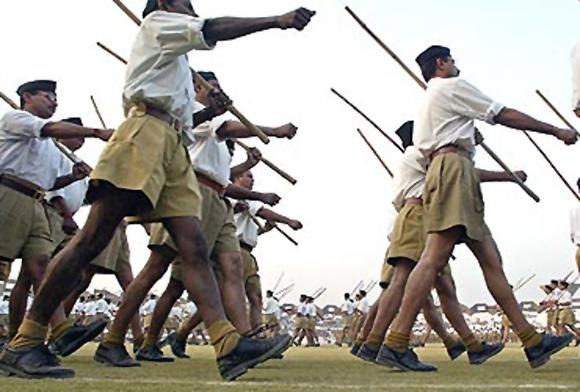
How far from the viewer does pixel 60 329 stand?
645cm

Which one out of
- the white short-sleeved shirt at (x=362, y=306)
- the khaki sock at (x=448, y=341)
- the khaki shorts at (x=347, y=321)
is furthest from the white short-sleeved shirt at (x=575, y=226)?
the khaki shorts at (x=347, y=321)

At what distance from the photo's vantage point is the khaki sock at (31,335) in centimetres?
443

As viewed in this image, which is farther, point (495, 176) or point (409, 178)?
point (409, 178)

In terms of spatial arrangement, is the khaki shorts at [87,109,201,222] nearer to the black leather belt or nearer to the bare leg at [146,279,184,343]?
the bare leg at [146,279,184,343]

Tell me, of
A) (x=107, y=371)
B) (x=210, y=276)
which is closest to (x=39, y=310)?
(x=210, y=276)

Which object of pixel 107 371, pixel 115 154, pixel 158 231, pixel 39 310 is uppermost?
pixel 115 154

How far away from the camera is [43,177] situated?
634 centimetres

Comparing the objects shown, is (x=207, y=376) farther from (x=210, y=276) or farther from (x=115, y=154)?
(x=115, y=154)

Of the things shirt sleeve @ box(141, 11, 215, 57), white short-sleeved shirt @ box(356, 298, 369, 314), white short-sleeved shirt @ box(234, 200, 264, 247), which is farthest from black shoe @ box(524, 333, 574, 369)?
white short-sleeved shirt @ box(356, 298, 369, 314)

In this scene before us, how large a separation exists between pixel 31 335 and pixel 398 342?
233 centimetres

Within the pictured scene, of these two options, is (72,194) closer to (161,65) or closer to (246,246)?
(246,246)

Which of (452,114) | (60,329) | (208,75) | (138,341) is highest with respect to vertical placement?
(208,75)

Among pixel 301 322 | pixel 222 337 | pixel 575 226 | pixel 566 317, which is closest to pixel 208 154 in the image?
pixel 222 337

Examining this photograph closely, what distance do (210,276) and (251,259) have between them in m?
5.23
